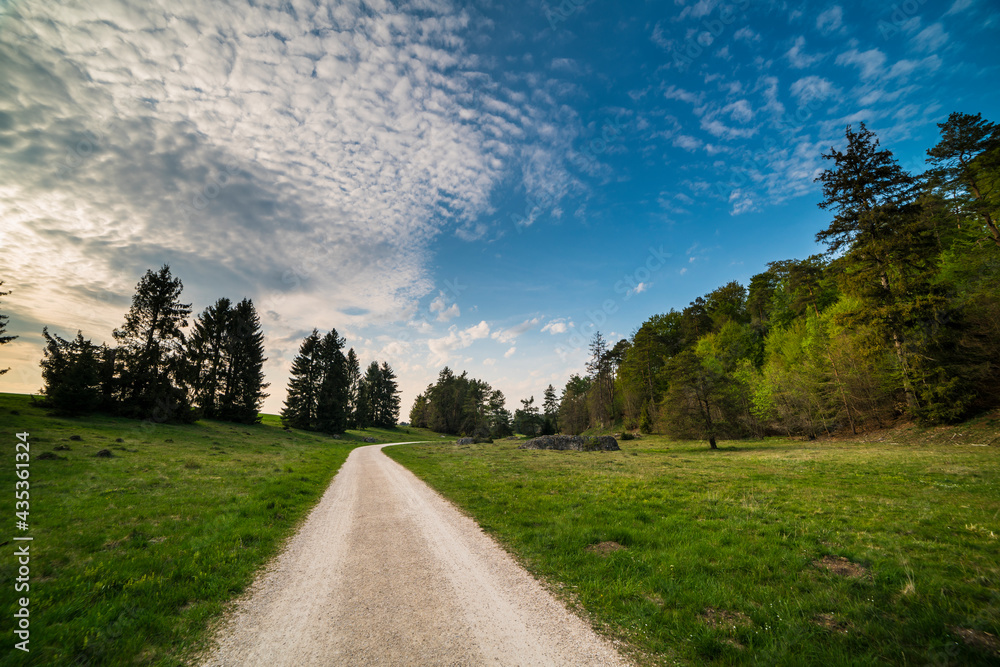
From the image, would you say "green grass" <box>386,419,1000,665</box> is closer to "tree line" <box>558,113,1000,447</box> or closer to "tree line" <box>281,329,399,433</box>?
"tree line" <box>558,113,1000,447</box>

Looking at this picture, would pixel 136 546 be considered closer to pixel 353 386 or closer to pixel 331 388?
pixel 331 388

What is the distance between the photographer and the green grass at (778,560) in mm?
4398

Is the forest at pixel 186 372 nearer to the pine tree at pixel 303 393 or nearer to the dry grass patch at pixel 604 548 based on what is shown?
the pine tree at pixel 303 393

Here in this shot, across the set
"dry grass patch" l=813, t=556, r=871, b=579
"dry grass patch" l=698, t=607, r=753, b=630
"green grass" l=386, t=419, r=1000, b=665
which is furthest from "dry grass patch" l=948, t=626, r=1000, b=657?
"dry grass patch" l=698, t=607, r=753, b=630

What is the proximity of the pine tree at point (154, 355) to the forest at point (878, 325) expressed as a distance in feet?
188

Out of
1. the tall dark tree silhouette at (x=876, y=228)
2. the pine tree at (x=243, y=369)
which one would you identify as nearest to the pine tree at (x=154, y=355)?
the pine tree at (x=243, y=369)

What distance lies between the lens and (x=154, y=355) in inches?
1597

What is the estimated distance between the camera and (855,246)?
27.6m

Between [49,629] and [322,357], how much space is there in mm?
66884

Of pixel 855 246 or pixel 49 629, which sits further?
pixel 855 246

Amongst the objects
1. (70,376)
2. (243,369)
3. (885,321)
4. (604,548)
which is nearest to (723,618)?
(604,548)

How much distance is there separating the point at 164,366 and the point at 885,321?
235 ft

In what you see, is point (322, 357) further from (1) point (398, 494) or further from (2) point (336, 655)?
(2) point (336, 655)

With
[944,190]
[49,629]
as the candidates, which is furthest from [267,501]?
[944,190]
